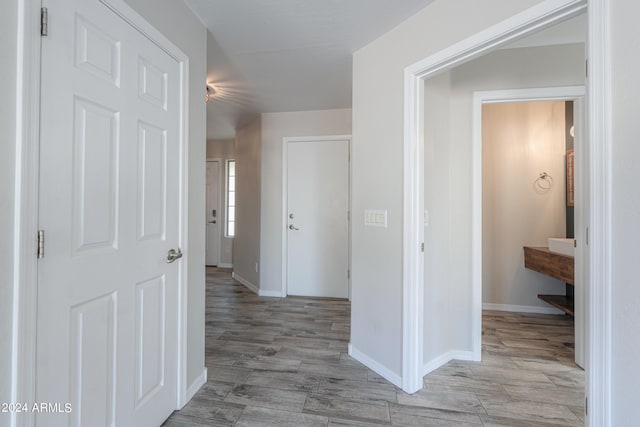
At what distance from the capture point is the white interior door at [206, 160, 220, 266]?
5.52 m

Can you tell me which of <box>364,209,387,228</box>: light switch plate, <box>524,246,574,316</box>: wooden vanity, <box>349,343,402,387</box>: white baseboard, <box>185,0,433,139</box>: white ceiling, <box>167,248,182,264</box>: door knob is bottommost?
<box>349,343,402,387</box>: white baseboard

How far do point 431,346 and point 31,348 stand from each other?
218cm

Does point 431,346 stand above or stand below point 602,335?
below

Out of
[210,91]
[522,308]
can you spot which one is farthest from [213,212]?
[522,308]

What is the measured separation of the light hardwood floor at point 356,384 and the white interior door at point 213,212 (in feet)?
9.61

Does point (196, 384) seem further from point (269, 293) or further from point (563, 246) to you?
point (563, 246)

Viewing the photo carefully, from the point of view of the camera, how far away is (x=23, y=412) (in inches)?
33.2

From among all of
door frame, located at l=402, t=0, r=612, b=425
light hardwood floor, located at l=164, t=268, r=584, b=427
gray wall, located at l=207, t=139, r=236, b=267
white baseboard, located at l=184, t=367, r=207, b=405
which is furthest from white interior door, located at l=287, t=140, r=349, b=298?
door frame, located at l=402, t=0, r=612, b=425

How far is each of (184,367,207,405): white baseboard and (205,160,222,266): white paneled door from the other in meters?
3.91

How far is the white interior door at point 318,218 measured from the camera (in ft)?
11.9

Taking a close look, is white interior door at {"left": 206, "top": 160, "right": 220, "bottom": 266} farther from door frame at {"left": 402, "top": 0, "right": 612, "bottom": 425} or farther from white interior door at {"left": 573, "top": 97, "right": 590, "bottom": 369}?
white interior door at {"left": 573, "top": 97, "right": 590, "bottom": 369}

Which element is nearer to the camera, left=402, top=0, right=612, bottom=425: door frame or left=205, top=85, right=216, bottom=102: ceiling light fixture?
left=402, top=0, right=612, bottom=425: door frame

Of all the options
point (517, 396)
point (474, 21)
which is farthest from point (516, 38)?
point (517, 396)

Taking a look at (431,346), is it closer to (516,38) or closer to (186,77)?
(516,38)
